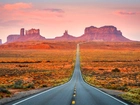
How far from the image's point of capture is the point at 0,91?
2095 centimetres

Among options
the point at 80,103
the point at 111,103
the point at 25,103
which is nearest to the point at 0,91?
the point at 25,103

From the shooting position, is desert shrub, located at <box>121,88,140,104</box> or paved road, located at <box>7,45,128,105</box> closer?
paved road, located at <box>7,45,128,105</box>

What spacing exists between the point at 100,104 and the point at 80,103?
3.81 feet

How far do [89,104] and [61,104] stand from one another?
1.54 meters

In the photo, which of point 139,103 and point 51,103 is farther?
point 139,103

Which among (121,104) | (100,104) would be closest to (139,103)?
(121,104)

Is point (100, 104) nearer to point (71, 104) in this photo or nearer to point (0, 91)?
point (71, 104)

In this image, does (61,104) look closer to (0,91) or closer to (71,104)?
(71,104)

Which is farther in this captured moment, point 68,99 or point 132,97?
point 132,97

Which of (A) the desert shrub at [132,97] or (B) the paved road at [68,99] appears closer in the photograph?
(B) the paved road at [68,99]

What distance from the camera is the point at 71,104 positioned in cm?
1474

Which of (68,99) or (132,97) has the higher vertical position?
(68,99)

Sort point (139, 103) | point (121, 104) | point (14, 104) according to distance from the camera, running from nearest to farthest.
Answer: point (14, 104), point (121, 104), point (139, 103)

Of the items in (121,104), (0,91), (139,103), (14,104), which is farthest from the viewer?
(0,91)
